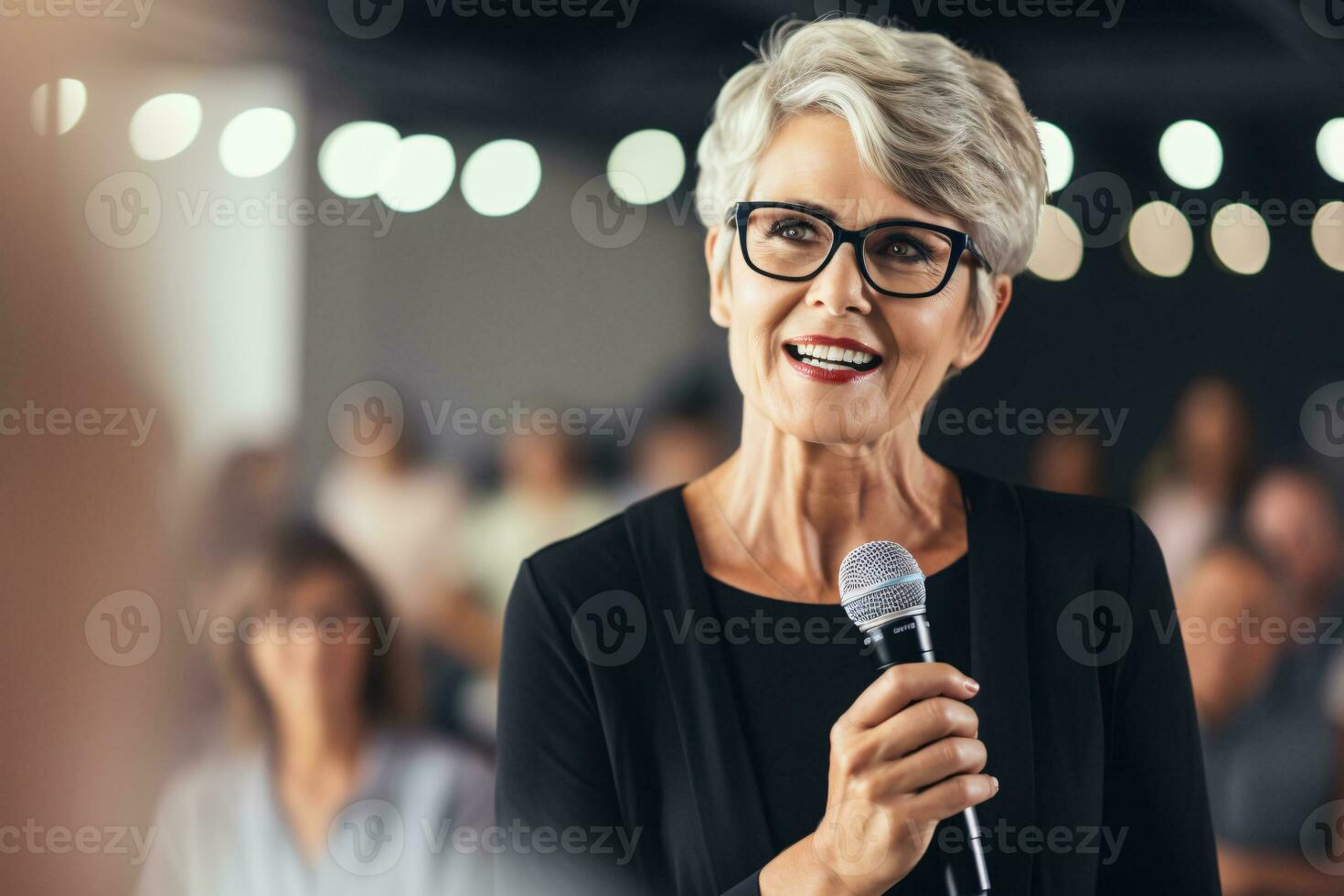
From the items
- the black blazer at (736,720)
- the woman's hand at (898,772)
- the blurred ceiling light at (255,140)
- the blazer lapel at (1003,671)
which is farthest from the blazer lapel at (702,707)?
the blurred ceiling light at (255,140)

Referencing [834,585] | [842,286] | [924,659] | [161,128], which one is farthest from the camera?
[161,128]

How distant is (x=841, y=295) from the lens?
92 cm

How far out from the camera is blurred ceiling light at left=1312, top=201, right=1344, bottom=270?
53.7 inches

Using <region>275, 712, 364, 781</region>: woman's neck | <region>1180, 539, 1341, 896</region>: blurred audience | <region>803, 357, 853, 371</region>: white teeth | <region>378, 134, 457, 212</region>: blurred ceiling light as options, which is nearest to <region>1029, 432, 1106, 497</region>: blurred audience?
<region>1180, 539, 1341, 896</region>: blurred audience

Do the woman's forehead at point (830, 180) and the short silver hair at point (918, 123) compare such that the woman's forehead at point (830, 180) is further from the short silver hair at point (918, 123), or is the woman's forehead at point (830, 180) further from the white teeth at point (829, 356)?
the white teeth at point (829, 356)

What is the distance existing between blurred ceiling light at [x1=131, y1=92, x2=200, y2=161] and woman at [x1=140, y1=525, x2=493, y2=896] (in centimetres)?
55

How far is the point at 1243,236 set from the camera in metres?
1.37

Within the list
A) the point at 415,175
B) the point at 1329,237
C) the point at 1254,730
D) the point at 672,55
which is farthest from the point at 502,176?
the point at 1254,730

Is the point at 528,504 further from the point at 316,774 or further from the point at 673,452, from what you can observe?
the point at 316,774

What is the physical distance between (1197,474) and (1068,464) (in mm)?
164

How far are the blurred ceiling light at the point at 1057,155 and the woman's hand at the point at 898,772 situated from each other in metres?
0.82

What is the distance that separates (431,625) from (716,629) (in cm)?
57

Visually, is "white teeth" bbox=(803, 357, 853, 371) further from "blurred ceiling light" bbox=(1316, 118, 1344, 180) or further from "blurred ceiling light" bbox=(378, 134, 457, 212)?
"blurred ceiling light" bbox=(1316, 118, 1344, 180)

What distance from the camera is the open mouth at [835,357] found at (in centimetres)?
94
